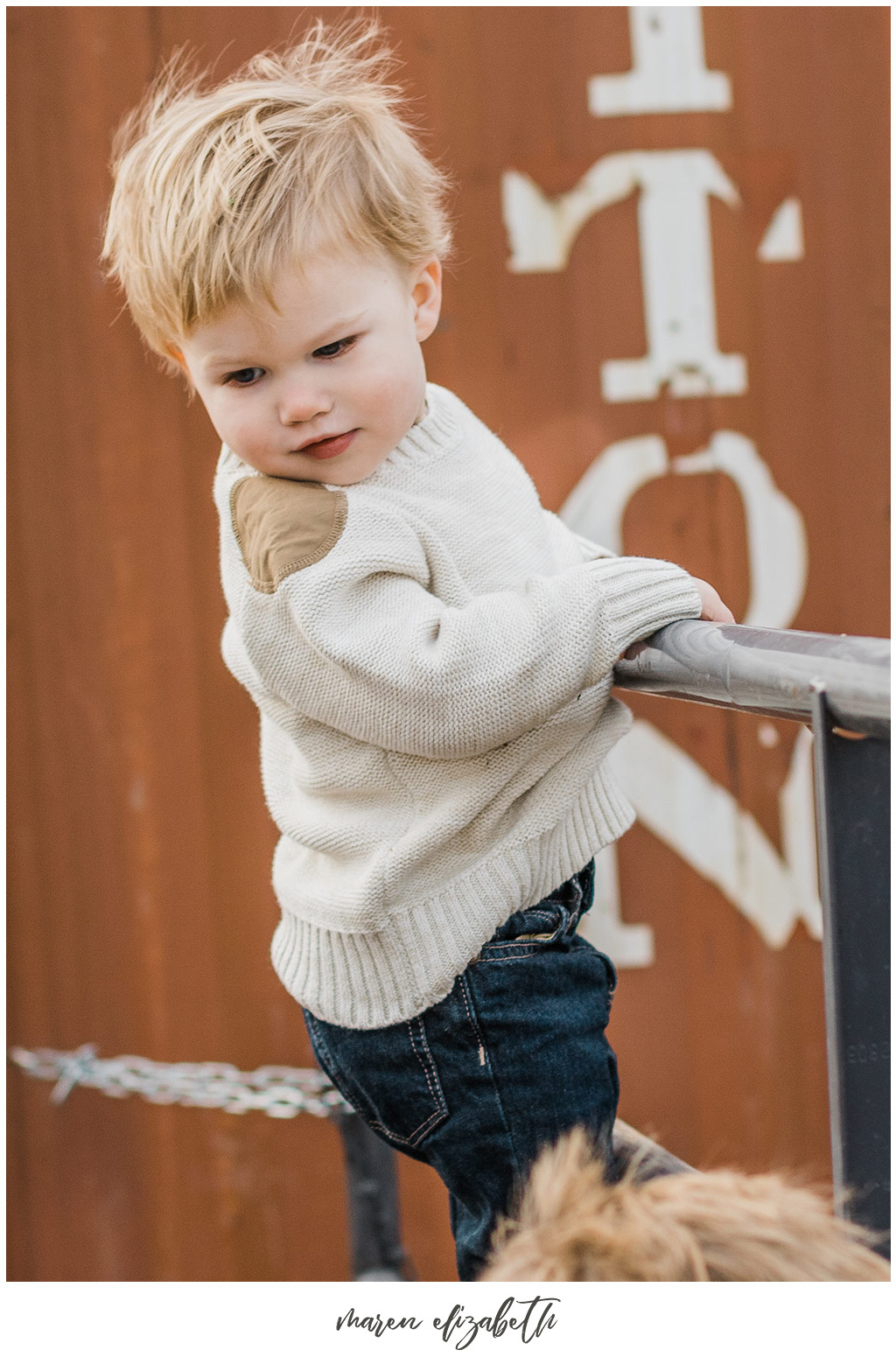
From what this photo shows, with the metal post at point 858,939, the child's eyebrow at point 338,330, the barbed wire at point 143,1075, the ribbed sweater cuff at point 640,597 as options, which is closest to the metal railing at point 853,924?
the metal post at point 858,939

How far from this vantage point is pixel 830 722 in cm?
60

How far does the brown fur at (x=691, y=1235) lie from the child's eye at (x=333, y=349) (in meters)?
0.57

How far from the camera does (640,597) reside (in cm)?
84

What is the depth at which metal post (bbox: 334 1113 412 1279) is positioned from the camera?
144 cm

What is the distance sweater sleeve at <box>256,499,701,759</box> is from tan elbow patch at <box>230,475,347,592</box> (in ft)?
0.04

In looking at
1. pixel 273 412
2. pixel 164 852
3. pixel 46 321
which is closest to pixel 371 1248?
pixel 164 852

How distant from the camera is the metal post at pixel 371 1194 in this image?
4.73 ft

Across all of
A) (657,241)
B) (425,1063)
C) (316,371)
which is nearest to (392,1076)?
(425,1063)

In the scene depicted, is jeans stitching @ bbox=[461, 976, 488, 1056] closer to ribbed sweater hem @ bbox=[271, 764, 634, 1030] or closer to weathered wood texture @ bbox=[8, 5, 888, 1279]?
ribbed sweater hem @ bbox=[271, 764, 634, 1030]

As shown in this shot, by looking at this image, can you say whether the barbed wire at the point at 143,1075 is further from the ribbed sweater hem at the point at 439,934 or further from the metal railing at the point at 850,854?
the metal railing at the point at 850,854

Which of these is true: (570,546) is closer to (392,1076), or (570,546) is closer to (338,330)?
(338,330)

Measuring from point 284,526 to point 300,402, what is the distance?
0.09 m

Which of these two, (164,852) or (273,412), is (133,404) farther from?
(273,412)

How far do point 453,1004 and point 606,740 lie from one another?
0.24 m
